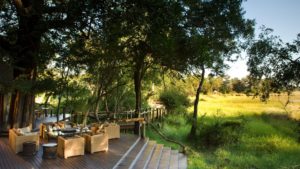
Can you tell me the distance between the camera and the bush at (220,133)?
797 inches

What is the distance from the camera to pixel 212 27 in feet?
55.0

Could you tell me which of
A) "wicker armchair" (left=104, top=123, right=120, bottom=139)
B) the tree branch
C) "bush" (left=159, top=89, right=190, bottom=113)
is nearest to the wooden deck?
"wicker armchair" (left=104, top=123, right=120, bottom=139)

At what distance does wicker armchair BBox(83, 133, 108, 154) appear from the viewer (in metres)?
11.3

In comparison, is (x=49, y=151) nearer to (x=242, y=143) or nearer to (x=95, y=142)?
(x=95, y=142)

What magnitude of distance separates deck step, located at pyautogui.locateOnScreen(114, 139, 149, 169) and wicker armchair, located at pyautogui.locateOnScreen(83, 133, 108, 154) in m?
0.99

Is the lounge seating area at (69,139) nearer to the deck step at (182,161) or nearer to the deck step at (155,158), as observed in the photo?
the deck step at (155,158)

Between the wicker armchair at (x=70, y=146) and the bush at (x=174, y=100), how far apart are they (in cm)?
1986

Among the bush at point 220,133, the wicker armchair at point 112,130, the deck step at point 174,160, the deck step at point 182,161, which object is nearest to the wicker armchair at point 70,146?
the wicker armchair at point 112,130

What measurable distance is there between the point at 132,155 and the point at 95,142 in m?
1.40

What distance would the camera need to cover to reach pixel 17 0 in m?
11.9

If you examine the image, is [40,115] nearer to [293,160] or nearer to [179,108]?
[179,108]

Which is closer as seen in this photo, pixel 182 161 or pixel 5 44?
pixel 182 161

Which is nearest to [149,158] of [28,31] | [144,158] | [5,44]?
[144,158]

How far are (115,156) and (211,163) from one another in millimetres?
6619
